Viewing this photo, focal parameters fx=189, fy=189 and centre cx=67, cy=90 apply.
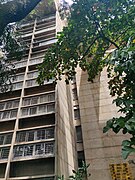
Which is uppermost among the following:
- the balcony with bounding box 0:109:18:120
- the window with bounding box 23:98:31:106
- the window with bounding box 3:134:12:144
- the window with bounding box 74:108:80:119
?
the window with bounding box 74:108:80:119

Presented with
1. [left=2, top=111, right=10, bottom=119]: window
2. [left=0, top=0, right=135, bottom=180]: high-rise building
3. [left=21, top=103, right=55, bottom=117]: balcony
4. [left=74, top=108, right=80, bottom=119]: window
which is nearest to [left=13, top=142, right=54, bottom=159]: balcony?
[left=0, top=0, right=135, bottom=180]: high-rise building

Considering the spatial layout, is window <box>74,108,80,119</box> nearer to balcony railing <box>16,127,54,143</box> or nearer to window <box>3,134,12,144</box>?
balcony railing <box>16,127,54,143</box>

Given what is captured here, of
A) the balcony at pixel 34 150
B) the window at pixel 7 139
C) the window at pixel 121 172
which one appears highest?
the window at pixel 7 139

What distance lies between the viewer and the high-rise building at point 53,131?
26.2 ft

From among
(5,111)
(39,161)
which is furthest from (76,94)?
(39,161)

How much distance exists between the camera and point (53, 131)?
28.3 feet

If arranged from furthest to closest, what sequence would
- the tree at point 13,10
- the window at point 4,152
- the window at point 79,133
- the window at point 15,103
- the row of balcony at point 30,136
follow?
the window at point 79,133, the window at point 15,103, the row of balcony at point 30,136, the window at point 4,152, the tree at point 13,10

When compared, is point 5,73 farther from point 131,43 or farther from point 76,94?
point 76,94

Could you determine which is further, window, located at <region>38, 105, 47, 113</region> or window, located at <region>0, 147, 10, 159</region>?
window, located at <region>38, 105, 47, 113</region>

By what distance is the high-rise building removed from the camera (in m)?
7.99

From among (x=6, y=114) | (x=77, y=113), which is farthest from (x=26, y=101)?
(x=77, y=113)

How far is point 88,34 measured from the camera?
6832 millimetres

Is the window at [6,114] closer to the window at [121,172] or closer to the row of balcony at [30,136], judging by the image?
the row of balcony at [30,136]

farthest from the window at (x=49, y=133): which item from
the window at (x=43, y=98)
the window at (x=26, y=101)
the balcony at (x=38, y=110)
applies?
the window at (x=26, y=101)
